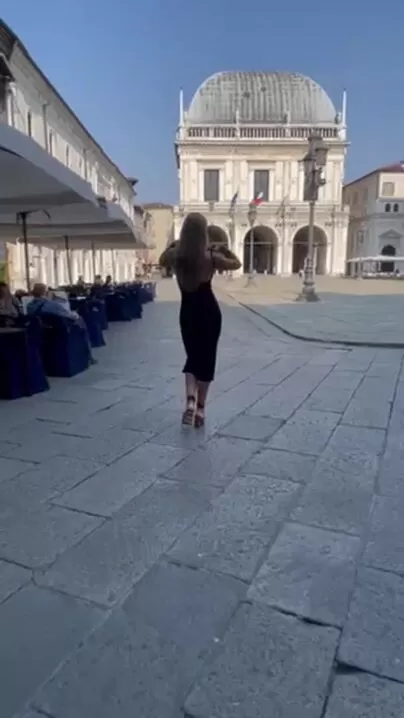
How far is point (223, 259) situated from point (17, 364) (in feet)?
7.20

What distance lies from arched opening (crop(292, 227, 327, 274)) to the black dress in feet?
154

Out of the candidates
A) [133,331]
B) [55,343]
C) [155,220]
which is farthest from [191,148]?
[55,343]

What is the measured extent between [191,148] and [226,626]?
5071 centimetres

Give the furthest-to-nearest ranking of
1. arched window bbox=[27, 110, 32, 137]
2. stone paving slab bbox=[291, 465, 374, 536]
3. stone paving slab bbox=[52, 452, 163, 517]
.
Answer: arched window bbox=[27, 110, 32, 137]
stone paving slab bbox=[52, 452, 163, 517]
stone paving slab bbox=[291, 465, 374, 536]

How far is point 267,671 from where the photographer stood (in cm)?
151

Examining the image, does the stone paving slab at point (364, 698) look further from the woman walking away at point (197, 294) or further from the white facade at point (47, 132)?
the white facade at point (47, 132)

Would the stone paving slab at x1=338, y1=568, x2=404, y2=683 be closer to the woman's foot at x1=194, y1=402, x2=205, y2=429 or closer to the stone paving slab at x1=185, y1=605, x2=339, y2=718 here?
the stone paving slab at x1=185, y1=605, x2=339, y2=718

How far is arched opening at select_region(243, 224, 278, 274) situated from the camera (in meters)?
49.6

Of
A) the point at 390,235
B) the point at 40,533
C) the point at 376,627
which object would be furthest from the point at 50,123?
the point at 390,235

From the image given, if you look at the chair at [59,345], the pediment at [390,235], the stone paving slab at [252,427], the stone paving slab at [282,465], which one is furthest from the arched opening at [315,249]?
the stone paving slab at [282,465]

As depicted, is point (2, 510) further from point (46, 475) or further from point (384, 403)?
point (384, 403)

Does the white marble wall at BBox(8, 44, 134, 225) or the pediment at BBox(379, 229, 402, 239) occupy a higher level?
the white marble wall at BBox(8, 44, 134, 225)

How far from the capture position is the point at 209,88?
5262 cm

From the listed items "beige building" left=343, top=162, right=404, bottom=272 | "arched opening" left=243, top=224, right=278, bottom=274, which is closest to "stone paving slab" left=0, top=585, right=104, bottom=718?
"arched opening" left=243, top=224, right=278, bottom=274
